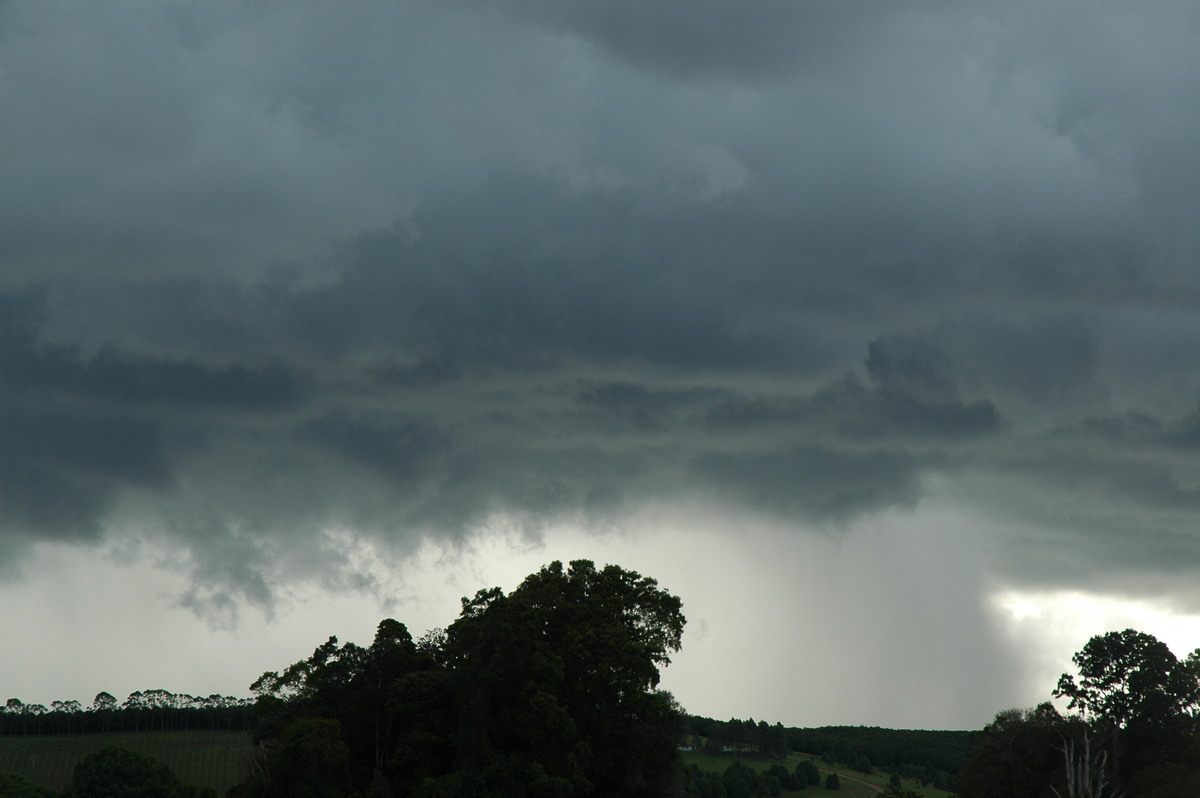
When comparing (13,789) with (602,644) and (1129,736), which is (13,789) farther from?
(1129,736)

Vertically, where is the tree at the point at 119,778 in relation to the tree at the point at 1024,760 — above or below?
below

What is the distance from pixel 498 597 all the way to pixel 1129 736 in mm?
57669

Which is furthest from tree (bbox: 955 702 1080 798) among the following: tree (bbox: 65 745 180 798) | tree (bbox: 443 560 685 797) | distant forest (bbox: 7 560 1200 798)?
tree (bbox: 65 745 180 798)

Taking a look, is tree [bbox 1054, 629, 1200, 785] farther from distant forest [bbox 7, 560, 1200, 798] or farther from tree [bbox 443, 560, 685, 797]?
tree [bbox 443, 560, 685, 797]

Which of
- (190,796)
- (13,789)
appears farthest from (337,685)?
(13,789)

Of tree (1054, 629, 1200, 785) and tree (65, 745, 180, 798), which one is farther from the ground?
tree (1054, 629, 1200, 785)

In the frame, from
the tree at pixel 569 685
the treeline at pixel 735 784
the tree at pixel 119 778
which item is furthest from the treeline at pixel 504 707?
the treeline at pixel 735 784

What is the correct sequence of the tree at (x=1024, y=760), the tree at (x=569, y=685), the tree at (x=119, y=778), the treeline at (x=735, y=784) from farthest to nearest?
1. the treeline at (x=735, y=784)
2. the tree at (x=119, y=778)
3. the tree at (x=1024, y=760)
4. the tree at (x=569, y=685)

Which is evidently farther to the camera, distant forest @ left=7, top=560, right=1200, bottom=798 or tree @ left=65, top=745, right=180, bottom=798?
tree @ left=65, top=745, right=180, bottom=798

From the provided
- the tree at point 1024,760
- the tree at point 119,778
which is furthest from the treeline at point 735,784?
the tree at point 119,778

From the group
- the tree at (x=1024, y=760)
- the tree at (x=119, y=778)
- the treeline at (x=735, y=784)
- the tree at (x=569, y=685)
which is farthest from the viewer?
the treeline at (x=735, y=784)

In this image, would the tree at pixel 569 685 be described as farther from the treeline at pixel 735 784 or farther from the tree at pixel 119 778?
the treeline at pixel 735 784

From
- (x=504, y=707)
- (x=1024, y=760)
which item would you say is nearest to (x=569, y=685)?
(x=504, y=707)

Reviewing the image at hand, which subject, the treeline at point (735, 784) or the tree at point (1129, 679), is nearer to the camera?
the tree at point (1129, 679)
